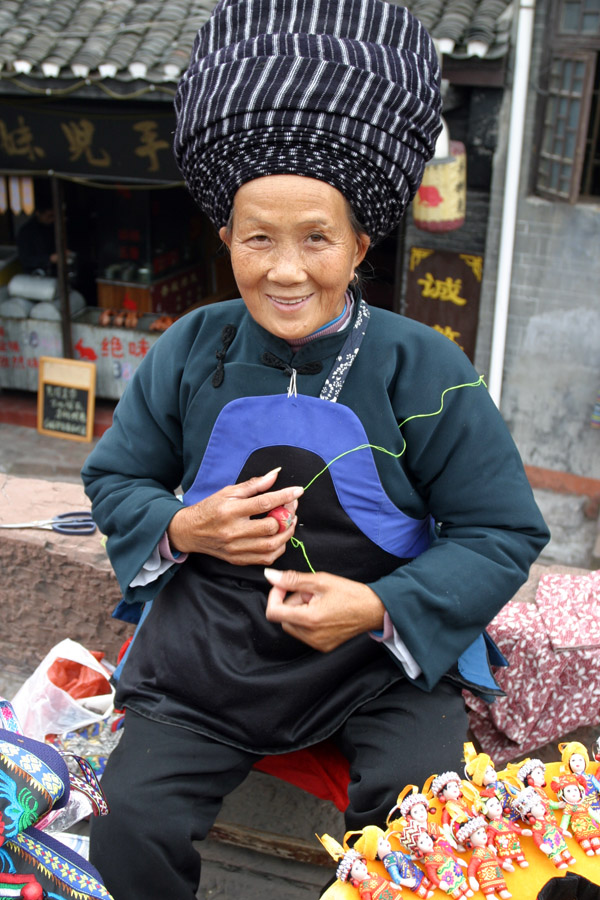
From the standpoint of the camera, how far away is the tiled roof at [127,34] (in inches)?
223

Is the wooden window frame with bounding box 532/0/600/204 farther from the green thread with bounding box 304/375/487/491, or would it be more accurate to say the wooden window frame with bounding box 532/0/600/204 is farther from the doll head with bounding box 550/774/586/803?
the doll head with bounding box 550/774/586/803

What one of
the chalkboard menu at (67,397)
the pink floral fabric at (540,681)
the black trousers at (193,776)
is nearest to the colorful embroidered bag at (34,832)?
the black trousers at (193,776)

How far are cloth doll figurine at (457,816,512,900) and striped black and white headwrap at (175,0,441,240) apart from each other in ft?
4.28

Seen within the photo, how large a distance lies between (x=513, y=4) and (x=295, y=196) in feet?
16.0

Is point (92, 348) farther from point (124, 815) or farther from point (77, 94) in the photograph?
point (124, 815)

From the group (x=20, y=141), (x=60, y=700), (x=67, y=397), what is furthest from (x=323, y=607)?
(x=67, y=397)

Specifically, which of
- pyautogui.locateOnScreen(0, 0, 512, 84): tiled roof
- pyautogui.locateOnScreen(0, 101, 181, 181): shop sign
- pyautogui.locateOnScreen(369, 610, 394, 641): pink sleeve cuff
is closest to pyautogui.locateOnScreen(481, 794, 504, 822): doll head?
pyautogui.locateOnScreen(369, 610, 394, 641): pink sleeve cuff

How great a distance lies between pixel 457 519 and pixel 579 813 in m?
0.66

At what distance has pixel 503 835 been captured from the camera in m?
1.59

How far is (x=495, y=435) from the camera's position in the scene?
1.95m

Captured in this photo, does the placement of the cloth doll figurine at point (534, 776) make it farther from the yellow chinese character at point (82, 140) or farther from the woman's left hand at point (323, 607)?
the yellow chinese character at point (82, 140)

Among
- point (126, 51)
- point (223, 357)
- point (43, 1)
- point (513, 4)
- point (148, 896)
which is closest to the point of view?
point (148, 896)

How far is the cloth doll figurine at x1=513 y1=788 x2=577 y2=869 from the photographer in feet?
5.15

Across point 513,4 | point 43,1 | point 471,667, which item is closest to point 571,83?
point 513,4
